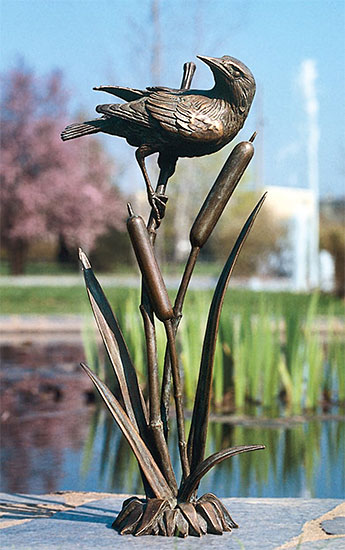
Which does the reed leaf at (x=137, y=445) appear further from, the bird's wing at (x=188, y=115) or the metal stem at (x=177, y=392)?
the bird's wing at (x=188, y=115)

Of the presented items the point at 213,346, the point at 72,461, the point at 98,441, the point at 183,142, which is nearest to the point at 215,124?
the point at 183,142

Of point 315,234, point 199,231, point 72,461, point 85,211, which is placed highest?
point 85,211

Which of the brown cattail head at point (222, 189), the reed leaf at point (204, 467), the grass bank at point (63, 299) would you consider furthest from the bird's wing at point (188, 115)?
the grass bank at point (63, 299)

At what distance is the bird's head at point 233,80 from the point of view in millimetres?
3443

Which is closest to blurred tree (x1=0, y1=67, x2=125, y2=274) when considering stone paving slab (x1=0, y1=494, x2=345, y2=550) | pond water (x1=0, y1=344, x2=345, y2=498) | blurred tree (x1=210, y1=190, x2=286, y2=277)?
blurred tree (x1=210, y1=190, x2=286, y2=277)

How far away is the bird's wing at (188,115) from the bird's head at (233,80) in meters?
0.06

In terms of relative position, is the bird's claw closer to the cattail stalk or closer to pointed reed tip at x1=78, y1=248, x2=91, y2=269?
the cattail stalk

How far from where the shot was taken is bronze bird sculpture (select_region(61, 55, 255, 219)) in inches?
136

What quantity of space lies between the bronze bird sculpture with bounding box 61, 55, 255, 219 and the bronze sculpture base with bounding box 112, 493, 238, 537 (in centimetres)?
112

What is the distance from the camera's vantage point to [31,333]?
13.0 metres

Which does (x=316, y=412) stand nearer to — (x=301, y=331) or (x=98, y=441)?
(x=301, y=331)

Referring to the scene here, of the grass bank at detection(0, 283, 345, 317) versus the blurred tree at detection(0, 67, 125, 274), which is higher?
the blurred tree at detection(0, 67, 125, 274)

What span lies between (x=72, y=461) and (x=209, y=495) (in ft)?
6.51

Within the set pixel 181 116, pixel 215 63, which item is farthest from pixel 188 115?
pixel 215 63
